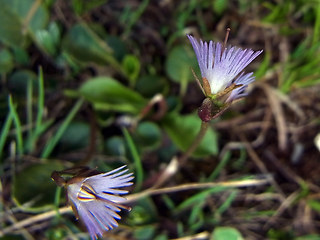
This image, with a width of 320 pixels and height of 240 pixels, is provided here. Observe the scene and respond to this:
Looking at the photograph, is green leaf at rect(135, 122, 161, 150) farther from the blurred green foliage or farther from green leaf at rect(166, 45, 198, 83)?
green leaf at rect(166, 45, 198, 83)

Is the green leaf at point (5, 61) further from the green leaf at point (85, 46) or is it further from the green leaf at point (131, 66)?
the green leaf at point (131, 66)

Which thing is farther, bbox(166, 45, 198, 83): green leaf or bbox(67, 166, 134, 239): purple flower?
bbox(166, 45, 198, 83): green leaf

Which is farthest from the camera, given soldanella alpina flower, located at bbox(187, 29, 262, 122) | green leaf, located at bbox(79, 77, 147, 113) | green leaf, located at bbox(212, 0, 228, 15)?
green leaf, located at bbox(212, 0, 228, 15)

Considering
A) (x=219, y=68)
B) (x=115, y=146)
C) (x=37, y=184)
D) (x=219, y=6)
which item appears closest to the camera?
(x=219, y=68)

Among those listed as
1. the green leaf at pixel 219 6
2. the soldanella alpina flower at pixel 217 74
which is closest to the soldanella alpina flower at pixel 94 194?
the soldanella alpina flower at pixel 217 74

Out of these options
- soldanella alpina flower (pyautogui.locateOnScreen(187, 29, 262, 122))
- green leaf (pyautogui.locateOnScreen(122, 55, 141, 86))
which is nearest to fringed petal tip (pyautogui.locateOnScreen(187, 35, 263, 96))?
soldanella alpina flower (pyautogui.locateOnScreen(187, 29, 262, 122))

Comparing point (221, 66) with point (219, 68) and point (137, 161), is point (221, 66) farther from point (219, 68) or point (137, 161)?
point (137, 161)

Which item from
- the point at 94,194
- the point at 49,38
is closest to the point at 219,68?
the point at 94,194
